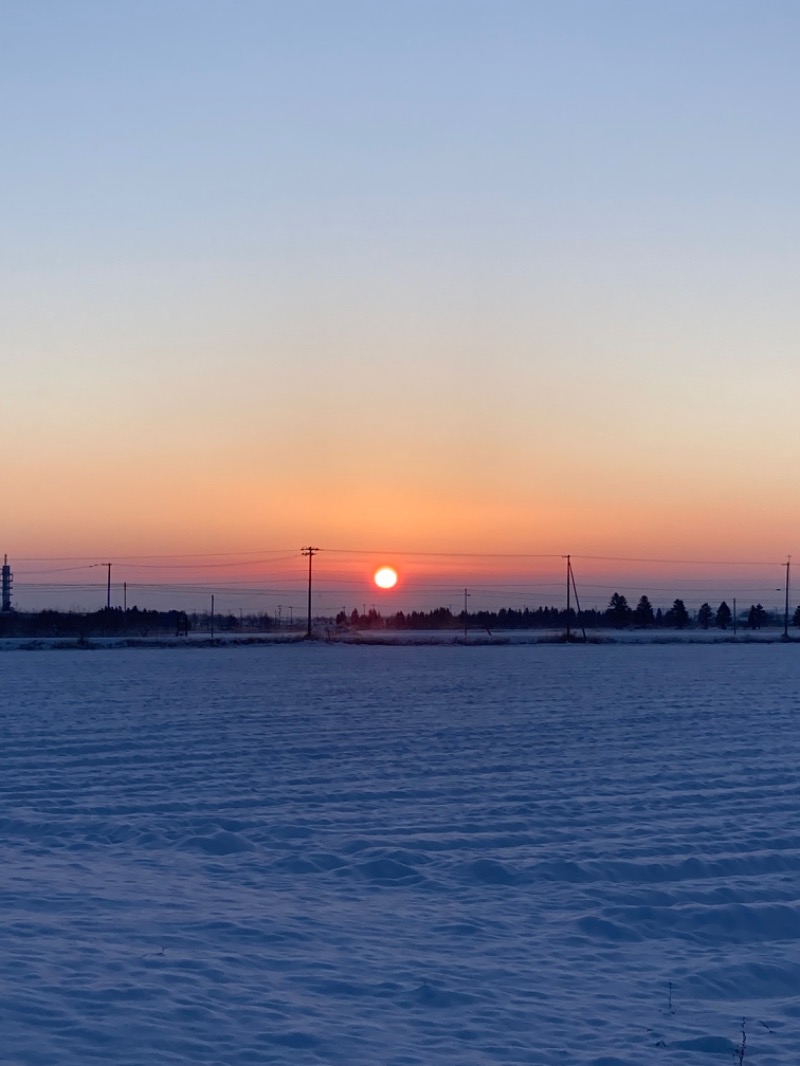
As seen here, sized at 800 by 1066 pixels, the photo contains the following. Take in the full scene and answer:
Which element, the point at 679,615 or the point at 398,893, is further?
the point at 679,615

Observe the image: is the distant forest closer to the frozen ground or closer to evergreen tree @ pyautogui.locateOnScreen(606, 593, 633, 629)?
evergreen tree @ pyautogui.locateOnScreen(606, 593, 633, 629)

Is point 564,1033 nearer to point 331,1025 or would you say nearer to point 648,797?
point 331,1025

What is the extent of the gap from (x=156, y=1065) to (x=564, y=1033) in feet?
7.35

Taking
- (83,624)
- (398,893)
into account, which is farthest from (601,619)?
(398,893)

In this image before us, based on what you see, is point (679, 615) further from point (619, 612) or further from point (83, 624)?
point (83, 624)

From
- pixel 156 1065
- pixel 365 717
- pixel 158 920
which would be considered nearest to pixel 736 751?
pixel 365 717

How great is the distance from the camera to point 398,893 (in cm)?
920

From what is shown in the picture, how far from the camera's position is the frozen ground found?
5957 millimetres

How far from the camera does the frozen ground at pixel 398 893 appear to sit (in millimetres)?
5957

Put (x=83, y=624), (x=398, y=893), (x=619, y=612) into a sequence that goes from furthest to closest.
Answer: (x=619, y=612) < (x=83, y=624) < (x=398, y=893)

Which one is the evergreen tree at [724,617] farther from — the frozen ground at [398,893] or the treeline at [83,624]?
the frozen ground at [398,893]

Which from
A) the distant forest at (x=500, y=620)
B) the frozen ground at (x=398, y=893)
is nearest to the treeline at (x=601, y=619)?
the distant forest at (x=500, y=620)

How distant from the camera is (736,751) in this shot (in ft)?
A: 56.4

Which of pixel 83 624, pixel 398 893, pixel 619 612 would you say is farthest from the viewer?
pixel 619 612
